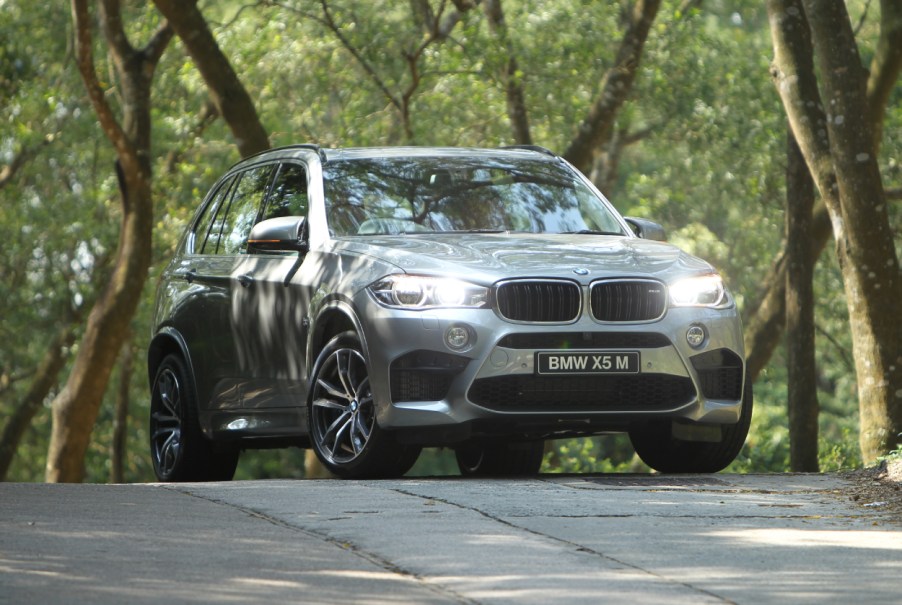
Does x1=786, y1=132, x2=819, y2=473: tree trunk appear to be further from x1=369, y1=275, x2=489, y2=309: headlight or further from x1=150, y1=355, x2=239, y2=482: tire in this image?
x1=369, y1=275, x2=489, y2=309: headlight

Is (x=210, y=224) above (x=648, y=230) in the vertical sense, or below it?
above

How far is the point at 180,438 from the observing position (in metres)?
11.0

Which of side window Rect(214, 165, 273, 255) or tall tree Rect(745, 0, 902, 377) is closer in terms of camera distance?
side window Rect(214, 165, 273, 255)

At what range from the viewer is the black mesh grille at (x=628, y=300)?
9.02 m

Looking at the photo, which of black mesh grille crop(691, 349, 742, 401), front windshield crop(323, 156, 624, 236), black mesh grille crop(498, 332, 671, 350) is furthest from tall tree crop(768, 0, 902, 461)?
black mesh grille crop(498, 332, 671, 350)

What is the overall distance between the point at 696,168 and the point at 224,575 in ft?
78.6

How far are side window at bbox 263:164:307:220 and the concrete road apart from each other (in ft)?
6.92

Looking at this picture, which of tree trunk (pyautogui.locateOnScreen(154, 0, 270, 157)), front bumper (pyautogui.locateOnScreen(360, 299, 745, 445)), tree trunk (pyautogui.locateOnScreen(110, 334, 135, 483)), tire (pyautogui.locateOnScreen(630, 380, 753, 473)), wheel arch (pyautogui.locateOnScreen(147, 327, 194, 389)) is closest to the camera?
front bumper (pyautogui.locateOnScreen(360, 299, 745, 445))

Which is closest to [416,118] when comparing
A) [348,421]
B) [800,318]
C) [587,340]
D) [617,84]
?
[617,84]

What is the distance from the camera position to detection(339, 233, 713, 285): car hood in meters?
8.97

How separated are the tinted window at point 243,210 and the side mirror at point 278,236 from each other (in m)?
0.89

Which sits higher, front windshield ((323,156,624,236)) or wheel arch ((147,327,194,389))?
front windshield ((323,156,624,236))

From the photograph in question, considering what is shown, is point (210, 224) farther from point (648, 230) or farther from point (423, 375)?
point (423, 375)

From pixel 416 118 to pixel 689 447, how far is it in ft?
50.5
